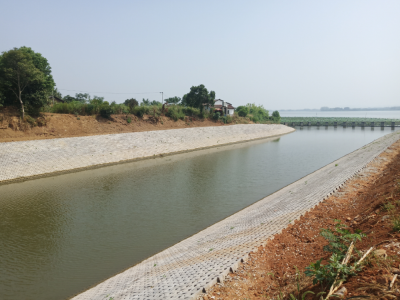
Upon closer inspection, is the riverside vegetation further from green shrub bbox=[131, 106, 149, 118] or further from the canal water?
the canal water

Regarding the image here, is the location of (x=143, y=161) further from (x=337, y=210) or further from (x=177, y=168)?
(x=337, y=210)

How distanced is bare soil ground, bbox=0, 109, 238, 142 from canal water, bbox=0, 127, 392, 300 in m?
8.68

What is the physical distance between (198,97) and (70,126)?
1198 inches

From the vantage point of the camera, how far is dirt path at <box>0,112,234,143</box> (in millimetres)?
26184

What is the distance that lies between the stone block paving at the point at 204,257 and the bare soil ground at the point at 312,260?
38cm

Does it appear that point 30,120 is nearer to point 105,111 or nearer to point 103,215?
point 105,111

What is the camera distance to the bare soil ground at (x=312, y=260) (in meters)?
4.60

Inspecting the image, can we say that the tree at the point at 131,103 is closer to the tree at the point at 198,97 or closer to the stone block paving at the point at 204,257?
the tree at the point at 198,97

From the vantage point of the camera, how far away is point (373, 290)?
4.28 meters

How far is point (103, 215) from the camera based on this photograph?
12852mm

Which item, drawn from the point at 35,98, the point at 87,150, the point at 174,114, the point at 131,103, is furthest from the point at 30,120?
the point at 174,114

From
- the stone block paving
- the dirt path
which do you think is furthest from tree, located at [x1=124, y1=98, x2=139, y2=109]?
the stone block paving

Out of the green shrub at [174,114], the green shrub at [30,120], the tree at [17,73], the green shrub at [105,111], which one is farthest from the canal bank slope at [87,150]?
the tree at [17,73]

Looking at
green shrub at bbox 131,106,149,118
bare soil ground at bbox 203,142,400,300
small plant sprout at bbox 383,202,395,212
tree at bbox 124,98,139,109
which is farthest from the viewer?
tree at bbox 124,98,139,109
